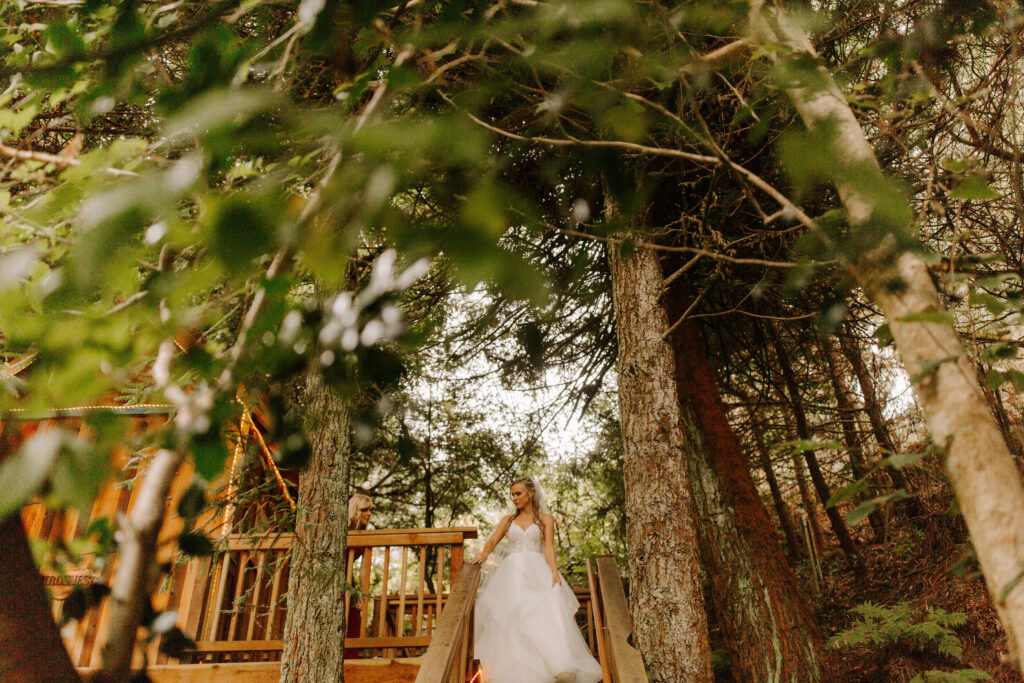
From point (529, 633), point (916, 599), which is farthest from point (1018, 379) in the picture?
point (916, 599)

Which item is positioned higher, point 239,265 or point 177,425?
point 239,265

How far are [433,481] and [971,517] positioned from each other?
33.3ft

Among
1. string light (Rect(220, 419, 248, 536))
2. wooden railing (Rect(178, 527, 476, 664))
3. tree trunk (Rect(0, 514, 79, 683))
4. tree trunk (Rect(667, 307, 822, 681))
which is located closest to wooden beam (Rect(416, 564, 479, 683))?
wooden railing (Rect(178, 527, 476, 664))

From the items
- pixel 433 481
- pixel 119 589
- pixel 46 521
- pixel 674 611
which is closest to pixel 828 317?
pixel 119 589

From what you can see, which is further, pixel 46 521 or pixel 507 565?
pixel 507 565

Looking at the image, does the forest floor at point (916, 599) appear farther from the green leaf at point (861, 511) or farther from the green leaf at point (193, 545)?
the green leaf at point (193, 545)

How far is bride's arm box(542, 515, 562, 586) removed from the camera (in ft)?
16.6

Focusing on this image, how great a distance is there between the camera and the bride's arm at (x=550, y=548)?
5.05m

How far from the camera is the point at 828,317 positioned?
1.70 meters

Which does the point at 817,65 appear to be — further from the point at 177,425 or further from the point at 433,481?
the point at 433,481

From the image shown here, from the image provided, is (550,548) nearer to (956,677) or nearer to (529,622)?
(529,622)

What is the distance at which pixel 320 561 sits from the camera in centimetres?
404

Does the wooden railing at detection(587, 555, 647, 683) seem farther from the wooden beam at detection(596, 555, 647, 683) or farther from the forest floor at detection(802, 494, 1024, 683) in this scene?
the forest floor at detection(802, 494, 1024, 683)

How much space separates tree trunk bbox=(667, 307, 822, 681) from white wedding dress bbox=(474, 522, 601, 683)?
1375 mm
